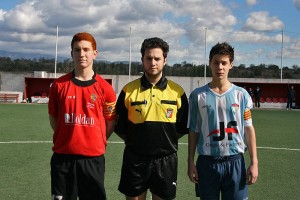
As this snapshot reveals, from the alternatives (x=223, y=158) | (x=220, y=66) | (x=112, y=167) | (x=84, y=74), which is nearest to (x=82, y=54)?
(x=84, y=74)

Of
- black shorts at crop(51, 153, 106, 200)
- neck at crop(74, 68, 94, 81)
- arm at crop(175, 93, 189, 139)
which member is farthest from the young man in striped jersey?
neck at crop(74, 68, 94, 81)

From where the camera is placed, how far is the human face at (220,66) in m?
3.45

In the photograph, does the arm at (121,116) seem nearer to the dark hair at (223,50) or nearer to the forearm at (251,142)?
the dark hair at (223,50)

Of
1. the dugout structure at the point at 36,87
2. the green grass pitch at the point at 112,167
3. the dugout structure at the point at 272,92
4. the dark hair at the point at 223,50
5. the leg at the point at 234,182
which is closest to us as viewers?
the leg at the point at 234,182

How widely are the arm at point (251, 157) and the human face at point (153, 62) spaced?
0.94 meters

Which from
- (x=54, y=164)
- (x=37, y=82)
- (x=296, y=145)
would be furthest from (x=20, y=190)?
(x=37, y=82)

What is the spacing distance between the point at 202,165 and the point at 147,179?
1.68 ft

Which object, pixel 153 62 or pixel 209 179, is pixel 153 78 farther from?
pixel 209 179

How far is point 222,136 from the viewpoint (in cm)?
341

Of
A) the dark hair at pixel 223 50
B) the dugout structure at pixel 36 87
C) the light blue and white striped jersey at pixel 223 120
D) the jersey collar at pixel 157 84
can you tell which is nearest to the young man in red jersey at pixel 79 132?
the jersey collar at pixel 157 84

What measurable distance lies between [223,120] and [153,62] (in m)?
0.80

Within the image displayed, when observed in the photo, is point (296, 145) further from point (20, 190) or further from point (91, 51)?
point (91, 51)

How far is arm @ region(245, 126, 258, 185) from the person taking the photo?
338 cm

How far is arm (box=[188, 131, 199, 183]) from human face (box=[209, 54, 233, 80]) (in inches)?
22.1
